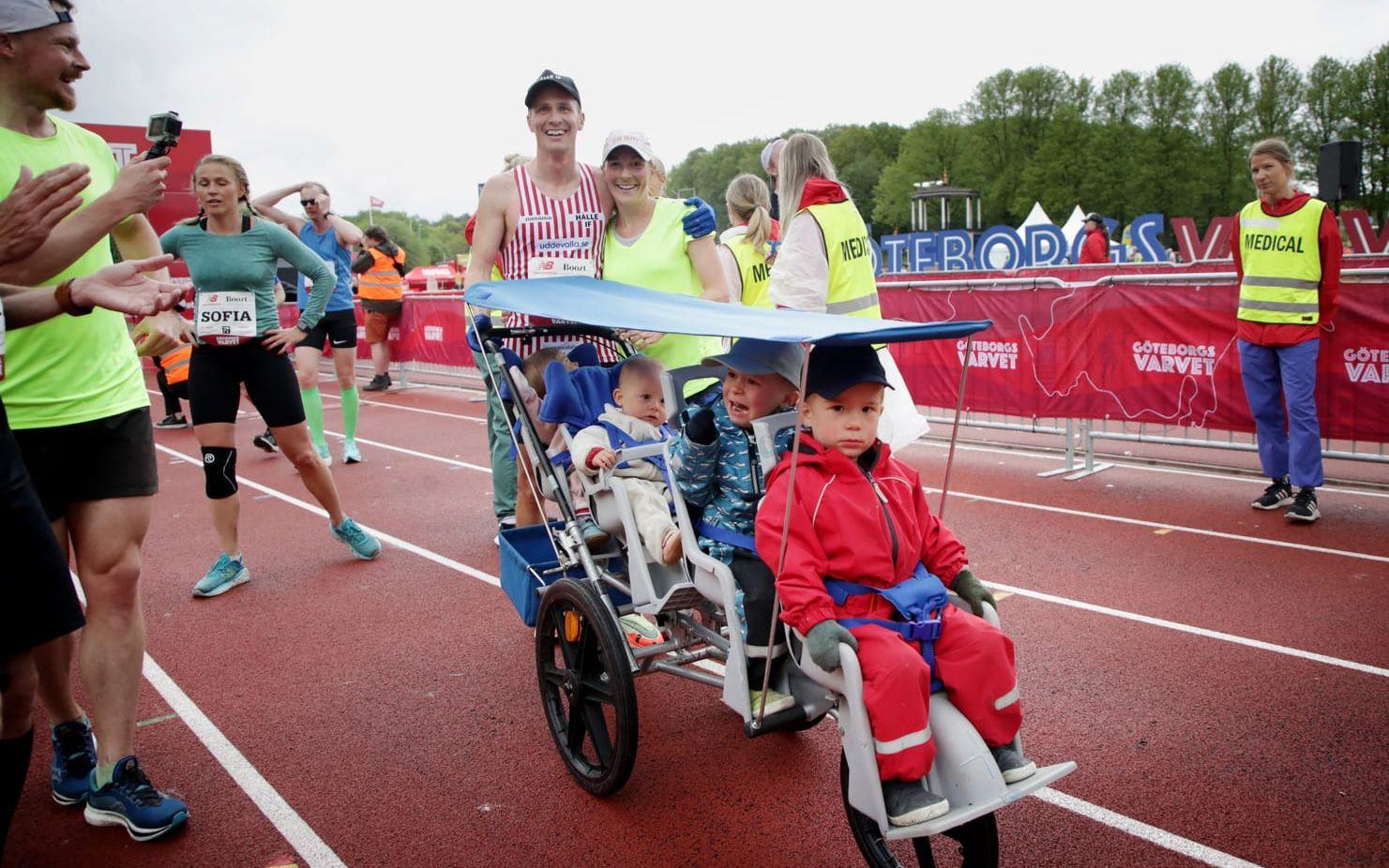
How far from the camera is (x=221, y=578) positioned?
6207mm

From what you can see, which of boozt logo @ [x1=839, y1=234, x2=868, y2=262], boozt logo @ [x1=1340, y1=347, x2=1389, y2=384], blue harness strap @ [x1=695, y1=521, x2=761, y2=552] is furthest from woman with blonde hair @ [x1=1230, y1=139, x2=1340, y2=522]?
blue harness strap @ [x1=695, y1=521, x2=761, y2=552]

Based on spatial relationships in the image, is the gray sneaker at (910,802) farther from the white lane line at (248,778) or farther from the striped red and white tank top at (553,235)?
the striped red and white tank top at (553,235)

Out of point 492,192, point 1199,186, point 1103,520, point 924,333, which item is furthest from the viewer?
point 1199,186

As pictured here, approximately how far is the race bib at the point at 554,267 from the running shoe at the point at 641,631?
1.67 metres

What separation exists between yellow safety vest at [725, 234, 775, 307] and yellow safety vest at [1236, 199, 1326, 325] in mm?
3233

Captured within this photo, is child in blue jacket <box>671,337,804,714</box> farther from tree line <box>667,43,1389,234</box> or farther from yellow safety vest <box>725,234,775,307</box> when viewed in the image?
tree line <box>667,43,1389,234</box>

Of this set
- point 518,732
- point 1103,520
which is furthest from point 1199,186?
point 518,732

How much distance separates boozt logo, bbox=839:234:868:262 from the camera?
15.9ft

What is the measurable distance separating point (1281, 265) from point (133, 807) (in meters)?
6.97

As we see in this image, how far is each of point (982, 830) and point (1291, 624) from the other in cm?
320

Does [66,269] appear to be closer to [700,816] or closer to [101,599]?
[101,599]

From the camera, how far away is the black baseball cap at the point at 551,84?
4734 millimetres

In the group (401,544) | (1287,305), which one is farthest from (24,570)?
(1287,305)

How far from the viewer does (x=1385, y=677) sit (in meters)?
4.26
